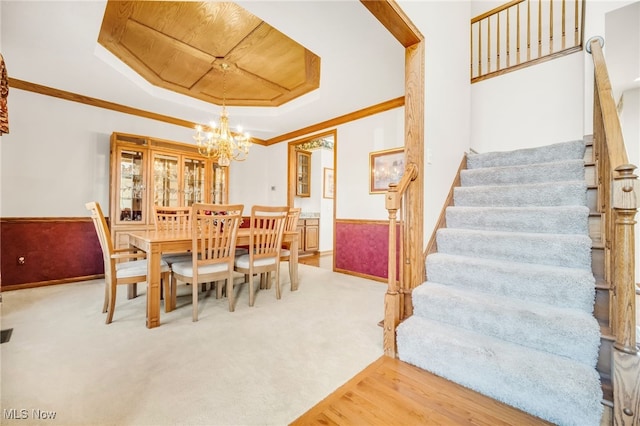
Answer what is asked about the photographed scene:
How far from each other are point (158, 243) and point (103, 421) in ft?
4.18

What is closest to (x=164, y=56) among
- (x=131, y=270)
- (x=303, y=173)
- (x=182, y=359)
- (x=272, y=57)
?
(x=272, y=57)

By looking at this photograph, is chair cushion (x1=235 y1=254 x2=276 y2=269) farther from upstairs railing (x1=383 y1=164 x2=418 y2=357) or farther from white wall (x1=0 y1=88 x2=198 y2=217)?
white wall (x1=0 y1=88 x2=198 y2=217)

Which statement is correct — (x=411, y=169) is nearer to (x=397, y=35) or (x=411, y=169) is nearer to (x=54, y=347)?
(x=397, y=35)

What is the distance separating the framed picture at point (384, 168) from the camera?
12.3ft

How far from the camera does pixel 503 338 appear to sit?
1549 millimetres

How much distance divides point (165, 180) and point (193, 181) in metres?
0.43

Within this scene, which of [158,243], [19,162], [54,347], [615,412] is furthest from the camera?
[19,162]

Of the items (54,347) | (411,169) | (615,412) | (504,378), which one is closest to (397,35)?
(411,169)

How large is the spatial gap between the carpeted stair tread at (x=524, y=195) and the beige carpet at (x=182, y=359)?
139cm

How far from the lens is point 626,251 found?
1.19 meters

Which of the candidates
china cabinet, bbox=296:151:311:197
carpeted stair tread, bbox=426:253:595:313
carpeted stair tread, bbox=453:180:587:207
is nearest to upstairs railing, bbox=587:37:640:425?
carpeted stair tread, bbox=426:253:595:313

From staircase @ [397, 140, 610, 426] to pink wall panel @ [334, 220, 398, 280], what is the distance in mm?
1524

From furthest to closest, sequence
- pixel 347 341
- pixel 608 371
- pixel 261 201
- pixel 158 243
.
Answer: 1. pixel 261 201
2. pixel 158 243
3. pixel 347 341
4. pixel 608 371

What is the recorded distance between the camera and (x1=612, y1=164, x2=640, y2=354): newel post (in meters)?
1.18
